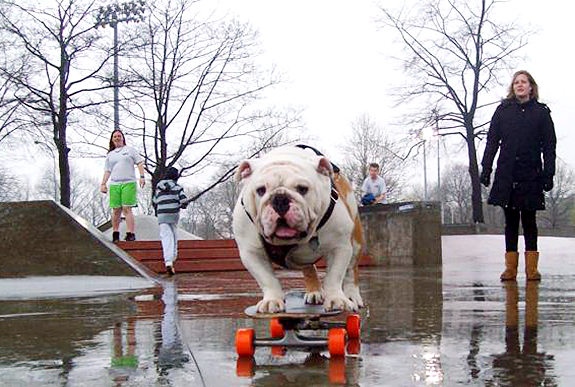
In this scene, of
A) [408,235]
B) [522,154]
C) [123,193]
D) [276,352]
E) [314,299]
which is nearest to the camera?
[276,352]

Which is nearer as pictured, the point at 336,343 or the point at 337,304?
the point at 336,343

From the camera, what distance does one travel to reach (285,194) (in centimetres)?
364

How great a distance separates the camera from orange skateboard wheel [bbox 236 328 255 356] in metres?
3.80

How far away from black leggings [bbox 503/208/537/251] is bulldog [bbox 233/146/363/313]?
4.28 metres

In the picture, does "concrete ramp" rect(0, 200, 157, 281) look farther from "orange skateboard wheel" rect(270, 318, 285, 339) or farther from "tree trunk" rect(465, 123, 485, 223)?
"tree trunk" rect(465, 123, 485, 223)

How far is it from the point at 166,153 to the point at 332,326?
25.5m

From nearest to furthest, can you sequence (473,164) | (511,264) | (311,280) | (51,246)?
(311,280), (511,264), (51,246), (473,164)

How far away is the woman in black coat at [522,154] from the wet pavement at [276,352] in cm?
87

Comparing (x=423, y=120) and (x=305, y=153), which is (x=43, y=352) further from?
(x=423, y=120)

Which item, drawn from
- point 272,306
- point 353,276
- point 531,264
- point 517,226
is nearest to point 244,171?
point 272,306

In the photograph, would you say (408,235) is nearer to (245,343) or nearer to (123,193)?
(123,193)

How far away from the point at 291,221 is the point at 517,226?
17.8 ft

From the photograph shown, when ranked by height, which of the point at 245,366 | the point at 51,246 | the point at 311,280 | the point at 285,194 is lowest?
the point at 245,366

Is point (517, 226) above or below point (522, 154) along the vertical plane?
below
